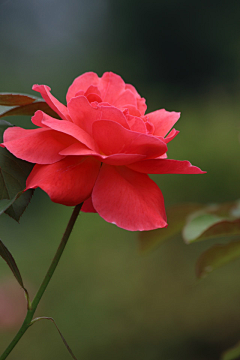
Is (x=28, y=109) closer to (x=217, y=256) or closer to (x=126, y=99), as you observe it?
(x=126, y=99)

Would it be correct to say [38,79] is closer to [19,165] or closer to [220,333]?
[220,333]

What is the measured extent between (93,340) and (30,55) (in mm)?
2443

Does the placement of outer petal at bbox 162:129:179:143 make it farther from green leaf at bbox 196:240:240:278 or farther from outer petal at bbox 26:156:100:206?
green leaf at bbox 196:240:240:278

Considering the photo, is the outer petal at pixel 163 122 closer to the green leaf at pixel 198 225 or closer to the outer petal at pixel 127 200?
the outer petal at pixel 127 200

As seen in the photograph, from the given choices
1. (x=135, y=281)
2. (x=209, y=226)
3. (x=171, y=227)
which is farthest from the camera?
(x=135, y=281)

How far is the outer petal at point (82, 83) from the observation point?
233 mm

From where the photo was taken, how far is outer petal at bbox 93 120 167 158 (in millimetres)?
184

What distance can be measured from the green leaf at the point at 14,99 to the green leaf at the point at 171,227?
0.97 ft

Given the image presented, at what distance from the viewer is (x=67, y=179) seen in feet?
0.62

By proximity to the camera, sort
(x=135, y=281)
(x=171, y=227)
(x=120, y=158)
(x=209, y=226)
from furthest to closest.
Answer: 1. (x=135, y=281)
2. (x=171, y=227)
3. (x=209, y=226)
4. (x=120, y=158)

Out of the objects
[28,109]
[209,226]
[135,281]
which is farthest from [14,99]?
[135,281]

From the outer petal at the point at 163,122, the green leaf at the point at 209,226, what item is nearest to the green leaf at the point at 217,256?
the green leaf at the point at 209,226

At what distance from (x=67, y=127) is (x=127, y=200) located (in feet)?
0.17

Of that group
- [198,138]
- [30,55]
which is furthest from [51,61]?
[198,138]
